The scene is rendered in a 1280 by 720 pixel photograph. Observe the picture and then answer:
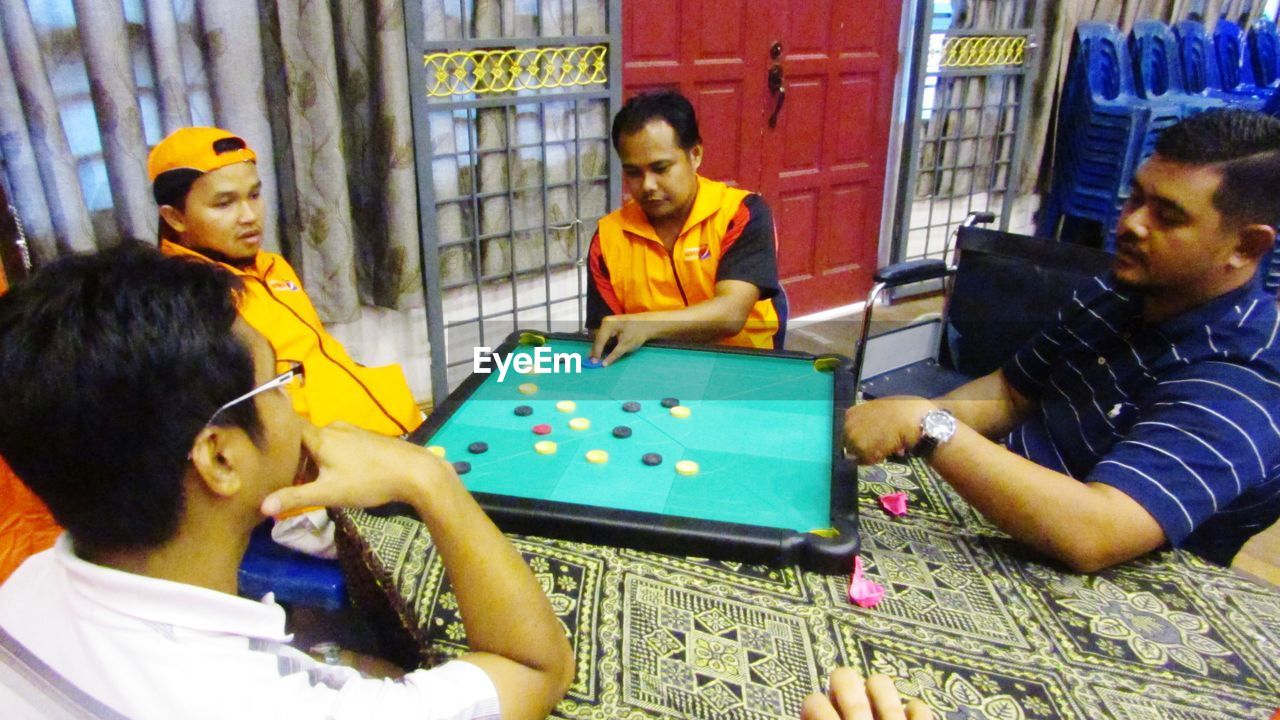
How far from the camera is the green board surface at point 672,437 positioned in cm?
124

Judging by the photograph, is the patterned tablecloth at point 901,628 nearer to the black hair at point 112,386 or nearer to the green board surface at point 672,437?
the green board surface at point 672,437

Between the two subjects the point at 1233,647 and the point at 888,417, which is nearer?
the point at 1233,647

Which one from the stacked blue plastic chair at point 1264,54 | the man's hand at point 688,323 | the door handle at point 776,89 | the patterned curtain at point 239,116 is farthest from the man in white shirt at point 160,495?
the stacked blue plastic chair at point 1264,54

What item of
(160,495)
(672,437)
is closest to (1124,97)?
(672,437)

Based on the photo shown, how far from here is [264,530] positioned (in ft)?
3.59

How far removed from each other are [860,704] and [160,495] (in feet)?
2.13

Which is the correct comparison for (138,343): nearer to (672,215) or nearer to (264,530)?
(264,530)

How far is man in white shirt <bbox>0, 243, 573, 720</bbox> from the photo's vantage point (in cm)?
66

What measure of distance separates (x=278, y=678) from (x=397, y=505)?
0.52 metres

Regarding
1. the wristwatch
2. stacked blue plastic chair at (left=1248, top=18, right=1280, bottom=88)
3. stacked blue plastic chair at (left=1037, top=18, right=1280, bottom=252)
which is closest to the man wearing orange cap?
the wristwatch

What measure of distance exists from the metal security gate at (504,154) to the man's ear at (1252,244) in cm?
220

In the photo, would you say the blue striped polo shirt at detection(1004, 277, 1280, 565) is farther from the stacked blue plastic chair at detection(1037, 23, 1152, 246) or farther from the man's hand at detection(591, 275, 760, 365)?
the stacked blue plastic chair at detection(1037, 23, 1152, 246)

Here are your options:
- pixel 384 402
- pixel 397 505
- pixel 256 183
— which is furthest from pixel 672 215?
pixel 397 505

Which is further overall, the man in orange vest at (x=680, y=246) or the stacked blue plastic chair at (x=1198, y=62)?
the stacked blue plastic chair at (x=1198, y=62)
